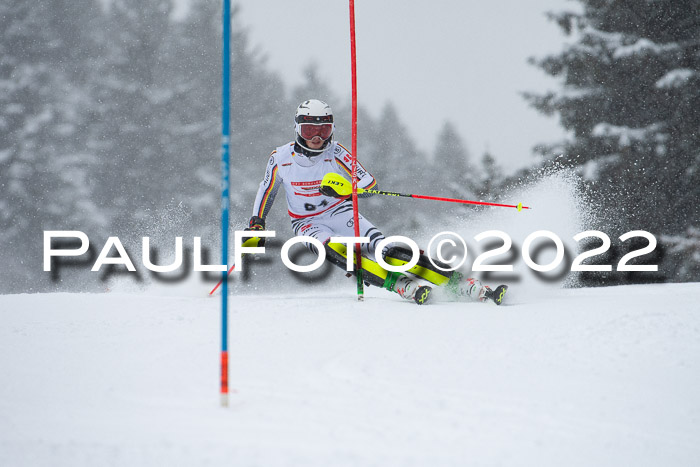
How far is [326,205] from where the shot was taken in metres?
6.84

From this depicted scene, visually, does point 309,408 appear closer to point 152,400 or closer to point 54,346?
point 152,400

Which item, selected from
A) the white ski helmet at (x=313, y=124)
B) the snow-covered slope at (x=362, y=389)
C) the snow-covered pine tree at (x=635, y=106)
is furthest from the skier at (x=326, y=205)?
the snow-covered pine tree at (x=635, y=106)

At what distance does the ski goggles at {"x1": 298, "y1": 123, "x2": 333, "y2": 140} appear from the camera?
6.50 m

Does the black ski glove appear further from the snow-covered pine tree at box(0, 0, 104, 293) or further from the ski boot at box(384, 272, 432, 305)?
the snow-covered pine tree at box(0, 0, 104, 293)

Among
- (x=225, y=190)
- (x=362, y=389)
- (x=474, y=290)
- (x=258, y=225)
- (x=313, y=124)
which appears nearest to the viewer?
(x=225, y=190)

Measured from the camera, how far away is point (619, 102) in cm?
1418

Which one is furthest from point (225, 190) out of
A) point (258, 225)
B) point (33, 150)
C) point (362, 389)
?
point (33, 150)

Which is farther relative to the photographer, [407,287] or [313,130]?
[313,130]

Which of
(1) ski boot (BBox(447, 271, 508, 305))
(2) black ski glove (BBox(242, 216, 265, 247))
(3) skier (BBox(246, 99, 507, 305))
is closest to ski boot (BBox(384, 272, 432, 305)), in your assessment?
(3) skier (BBox(246, 99, 507, 305))

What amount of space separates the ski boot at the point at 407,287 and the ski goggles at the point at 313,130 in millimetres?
1592

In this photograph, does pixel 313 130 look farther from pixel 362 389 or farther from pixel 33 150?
pixel 33 150

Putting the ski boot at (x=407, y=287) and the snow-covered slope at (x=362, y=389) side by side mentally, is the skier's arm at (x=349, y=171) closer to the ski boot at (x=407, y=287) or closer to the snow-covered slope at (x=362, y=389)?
the ski boot at (x=407, y=287)

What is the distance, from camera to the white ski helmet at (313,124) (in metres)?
6.48

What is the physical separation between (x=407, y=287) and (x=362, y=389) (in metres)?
3.08
